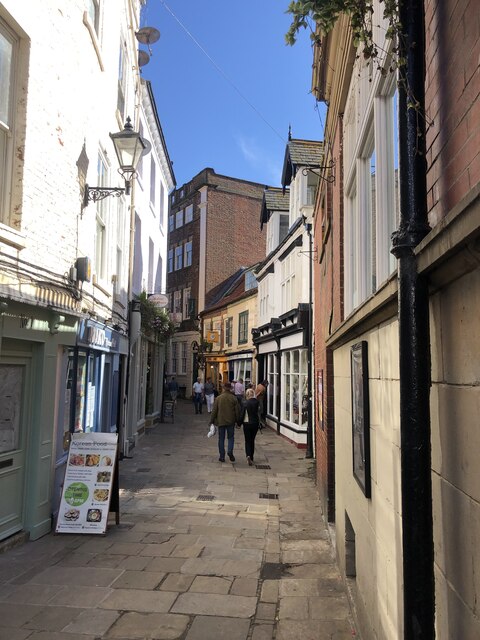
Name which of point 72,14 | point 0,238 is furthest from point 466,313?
point 72,14

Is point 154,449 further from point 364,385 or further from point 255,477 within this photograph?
point 364,385

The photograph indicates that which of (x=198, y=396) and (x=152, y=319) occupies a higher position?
(x=152, y=319)

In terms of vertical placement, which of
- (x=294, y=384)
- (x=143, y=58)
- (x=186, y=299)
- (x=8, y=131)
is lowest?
(x=294, y=384)

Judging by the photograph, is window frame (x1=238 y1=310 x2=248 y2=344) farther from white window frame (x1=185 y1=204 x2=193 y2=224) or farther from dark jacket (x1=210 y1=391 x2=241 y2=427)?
dark jacket (x1=210 y1=391 x2=241 y2=427)

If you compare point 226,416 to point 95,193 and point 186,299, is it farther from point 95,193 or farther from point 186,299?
point 186,299

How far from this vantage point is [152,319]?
1584 cm

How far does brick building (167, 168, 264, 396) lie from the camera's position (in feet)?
120

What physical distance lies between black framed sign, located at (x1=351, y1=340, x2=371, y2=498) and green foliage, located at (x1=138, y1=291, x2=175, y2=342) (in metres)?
11.1

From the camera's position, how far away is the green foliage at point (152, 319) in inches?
585

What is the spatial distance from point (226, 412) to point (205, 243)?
84.6 ft

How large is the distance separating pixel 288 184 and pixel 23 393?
559 inches

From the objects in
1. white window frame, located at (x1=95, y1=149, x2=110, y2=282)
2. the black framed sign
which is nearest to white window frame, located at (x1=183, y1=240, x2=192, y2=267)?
white window frame, located at (x1=95, y1=149, x2=110, y2=282)

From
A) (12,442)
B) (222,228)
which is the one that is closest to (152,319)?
(12,442)

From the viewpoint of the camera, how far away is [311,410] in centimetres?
1347
